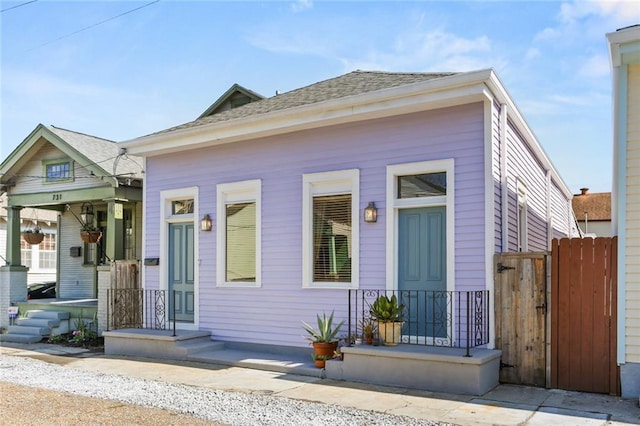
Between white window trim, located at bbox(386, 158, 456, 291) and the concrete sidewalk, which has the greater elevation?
white window trim, located at bbox(386, 158, 456, 291)

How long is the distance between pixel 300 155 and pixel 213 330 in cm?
337

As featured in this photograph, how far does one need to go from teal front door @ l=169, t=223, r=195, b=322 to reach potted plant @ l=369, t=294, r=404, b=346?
4.17 m

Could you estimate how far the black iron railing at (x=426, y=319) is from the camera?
725 cm

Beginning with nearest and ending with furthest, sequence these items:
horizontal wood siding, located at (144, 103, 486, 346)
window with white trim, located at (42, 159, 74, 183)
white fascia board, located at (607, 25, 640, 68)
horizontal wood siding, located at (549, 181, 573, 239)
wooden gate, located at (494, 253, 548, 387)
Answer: white fascia board, located at (607, 25, 640, 68) → wooden gate, located at (494, 253, 548, 387) → horizontal wood siding, located at (144, 103, 486, 346) → window with white trim, located at (42, 159, 74, 183) → horizontal wood siding, located at (549, 181, 573, 239)

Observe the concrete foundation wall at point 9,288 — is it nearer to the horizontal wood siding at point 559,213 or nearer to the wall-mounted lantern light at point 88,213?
the wall-mounted lantern light at point 88,213

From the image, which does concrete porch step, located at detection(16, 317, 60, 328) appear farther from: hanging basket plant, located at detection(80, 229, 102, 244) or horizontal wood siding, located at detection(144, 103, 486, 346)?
horizontal wood siding, located at detection(144, 103, 486, 346)

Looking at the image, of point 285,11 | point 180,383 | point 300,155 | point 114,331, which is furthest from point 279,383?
point 285,11

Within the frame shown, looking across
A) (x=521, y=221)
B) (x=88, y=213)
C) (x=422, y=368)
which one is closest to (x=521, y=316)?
(x=422, y=368)

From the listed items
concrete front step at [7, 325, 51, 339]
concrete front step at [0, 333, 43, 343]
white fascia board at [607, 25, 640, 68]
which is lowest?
concrete front step at [0, 333, 43, 343]

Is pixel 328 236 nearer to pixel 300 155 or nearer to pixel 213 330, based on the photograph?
pixel 300 155

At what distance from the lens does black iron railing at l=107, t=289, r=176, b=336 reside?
416 inches

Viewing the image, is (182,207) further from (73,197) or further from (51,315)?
(51,315)

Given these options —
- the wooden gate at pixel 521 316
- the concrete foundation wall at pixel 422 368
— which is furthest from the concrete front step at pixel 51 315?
the wooden gate at pixel 521 316

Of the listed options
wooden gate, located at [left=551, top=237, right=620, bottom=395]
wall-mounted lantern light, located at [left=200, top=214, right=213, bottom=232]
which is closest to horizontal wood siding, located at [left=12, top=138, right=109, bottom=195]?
wall-mounted lantern light, located at [left=200, top=214, right=213, bottom=232]
